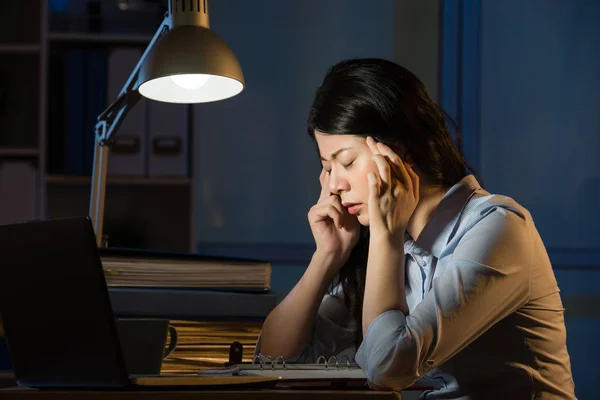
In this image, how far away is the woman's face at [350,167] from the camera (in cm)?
125

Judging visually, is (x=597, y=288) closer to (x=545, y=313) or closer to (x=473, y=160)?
(x=473, y=160)

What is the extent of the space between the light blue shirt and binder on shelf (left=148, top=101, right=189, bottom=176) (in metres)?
1.50

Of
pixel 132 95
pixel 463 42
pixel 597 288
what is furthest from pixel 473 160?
pixel 132 95

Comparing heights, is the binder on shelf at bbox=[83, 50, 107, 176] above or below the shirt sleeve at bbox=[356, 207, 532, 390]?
above

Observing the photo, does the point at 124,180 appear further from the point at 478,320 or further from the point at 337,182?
the point at 478,320

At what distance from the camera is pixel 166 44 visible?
1380mm

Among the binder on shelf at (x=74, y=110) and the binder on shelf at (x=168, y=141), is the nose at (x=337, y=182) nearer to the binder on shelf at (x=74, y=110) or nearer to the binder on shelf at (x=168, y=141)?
the binder on shelf at (x=168, y=141)

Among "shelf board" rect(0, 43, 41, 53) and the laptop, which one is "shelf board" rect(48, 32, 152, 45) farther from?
the laptop

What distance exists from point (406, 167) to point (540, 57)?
7.16 ft

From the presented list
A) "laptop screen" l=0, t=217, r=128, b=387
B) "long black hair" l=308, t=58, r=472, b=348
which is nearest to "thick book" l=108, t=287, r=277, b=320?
"long black hair" l=308, t=58, r=472, b=348

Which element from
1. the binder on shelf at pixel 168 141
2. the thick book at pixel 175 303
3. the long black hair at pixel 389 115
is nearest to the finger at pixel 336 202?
the long black hair at pixel 389 115

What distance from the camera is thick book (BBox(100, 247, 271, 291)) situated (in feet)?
4.41

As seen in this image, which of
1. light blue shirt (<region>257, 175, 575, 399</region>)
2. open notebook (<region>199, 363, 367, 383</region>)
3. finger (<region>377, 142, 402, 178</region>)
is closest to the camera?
open notebook (<region>199, 363, 367, 383</region>)

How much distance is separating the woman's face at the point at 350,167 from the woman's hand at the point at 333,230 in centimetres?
10
